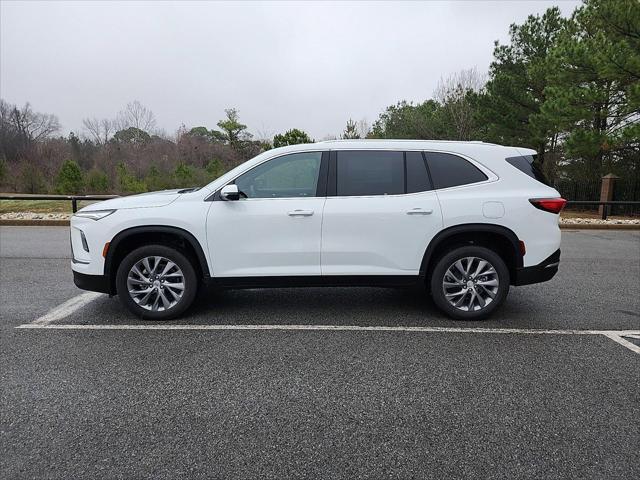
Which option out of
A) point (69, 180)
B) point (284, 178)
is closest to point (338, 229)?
point (284, 178)

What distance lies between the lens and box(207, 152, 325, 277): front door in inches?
173

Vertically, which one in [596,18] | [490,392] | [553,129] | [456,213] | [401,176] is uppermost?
[596,18]

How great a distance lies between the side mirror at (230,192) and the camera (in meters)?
4.29

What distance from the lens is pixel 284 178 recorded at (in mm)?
4637

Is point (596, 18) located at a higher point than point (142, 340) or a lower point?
higher

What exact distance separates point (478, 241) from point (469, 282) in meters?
0.46

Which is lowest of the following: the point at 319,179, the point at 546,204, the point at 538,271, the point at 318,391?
the point at 318,391

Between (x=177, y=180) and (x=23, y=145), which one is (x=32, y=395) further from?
(x=23, y=145)

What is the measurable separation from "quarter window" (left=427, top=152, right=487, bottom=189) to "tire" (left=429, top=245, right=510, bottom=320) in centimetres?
69

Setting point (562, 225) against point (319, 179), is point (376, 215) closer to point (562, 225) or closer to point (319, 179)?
point (319, 179)

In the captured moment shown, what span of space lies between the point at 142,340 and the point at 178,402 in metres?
1.32

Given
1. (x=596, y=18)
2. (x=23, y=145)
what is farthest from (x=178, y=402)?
(x=23, y=145)

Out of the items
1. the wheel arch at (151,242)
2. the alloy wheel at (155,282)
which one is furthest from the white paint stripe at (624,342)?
the alloy wheel at (155,282)

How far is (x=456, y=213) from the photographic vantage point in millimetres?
4434
